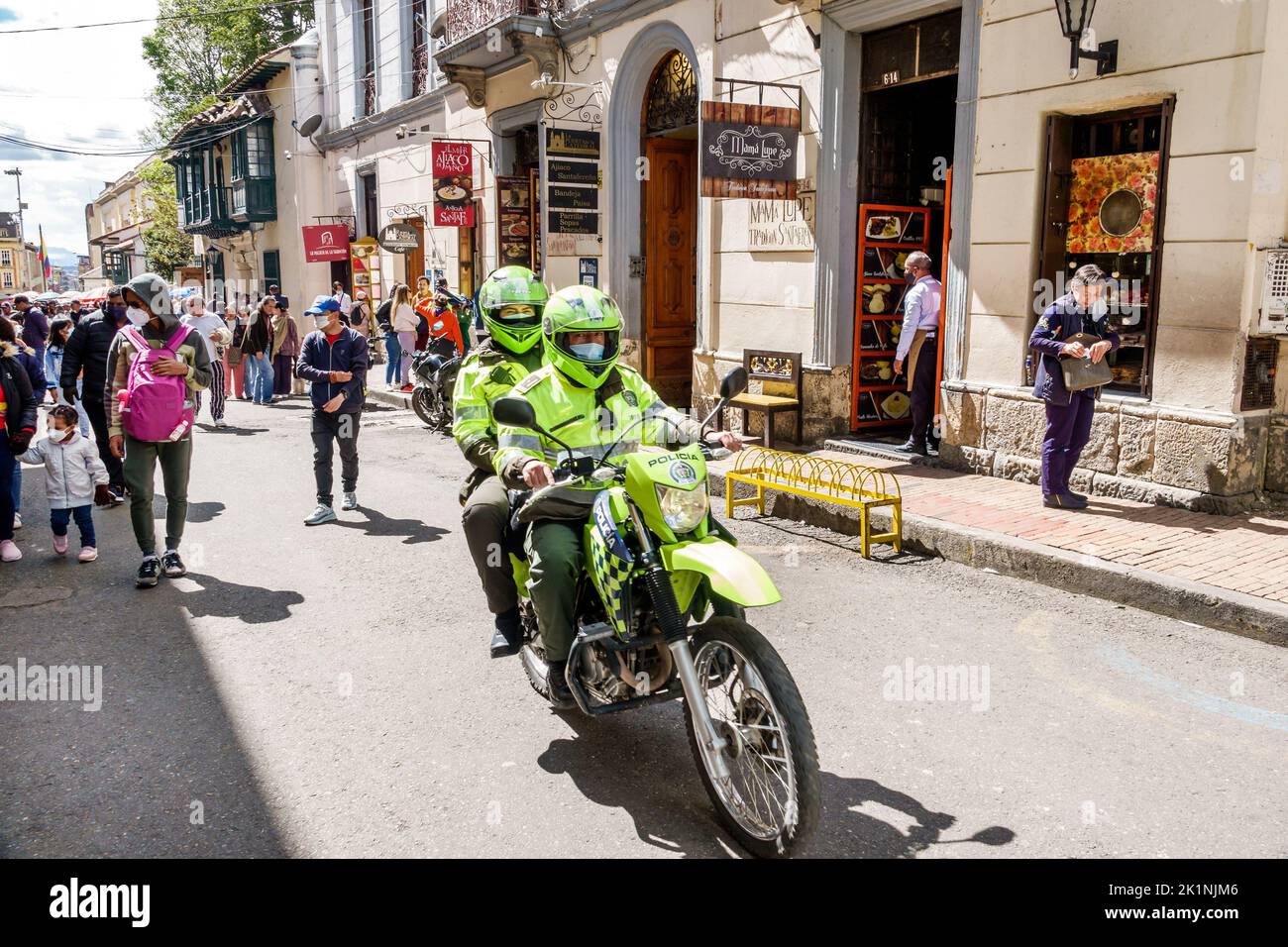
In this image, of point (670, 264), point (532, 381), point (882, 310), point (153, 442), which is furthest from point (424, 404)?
point (532, 381)

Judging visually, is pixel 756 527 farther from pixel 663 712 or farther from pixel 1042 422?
pixel 663 712

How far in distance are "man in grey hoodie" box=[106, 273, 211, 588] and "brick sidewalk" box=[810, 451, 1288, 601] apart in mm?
4974

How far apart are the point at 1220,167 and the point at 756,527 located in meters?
4.03

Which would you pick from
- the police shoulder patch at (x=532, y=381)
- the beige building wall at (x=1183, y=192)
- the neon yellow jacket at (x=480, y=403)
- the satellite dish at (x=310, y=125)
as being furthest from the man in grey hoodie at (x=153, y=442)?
the satellite dish at (x=310, y=125)

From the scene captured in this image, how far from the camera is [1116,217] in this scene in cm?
831

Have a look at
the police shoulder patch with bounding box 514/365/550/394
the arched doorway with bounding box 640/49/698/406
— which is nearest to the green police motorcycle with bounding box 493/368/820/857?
the police shoulder patch with bounding box 514/365/550/394

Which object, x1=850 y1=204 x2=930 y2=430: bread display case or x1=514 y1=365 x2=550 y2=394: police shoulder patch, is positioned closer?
x1=514 y1=365 x2=550 y2=394: police shoulder patch

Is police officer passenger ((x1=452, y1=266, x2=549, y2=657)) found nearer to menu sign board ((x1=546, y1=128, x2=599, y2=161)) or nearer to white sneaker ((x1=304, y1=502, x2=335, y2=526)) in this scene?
white sneaker ((x1=304, y1=502, x2=335, y2=526))

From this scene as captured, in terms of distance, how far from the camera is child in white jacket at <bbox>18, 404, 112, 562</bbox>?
7.21 m

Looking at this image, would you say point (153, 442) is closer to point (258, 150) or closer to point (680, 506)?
point (680, 506)

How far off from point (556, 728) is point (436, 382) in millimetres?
9535

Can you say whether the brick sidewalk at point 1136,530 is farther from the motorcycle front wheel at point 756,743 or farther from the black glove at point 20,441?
the black glove at point 20,441

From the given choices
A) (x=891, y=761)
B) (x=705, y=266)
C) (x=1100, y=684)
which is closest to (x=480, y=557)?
(x=891, y=761)

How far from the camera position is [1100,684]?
190 inches
